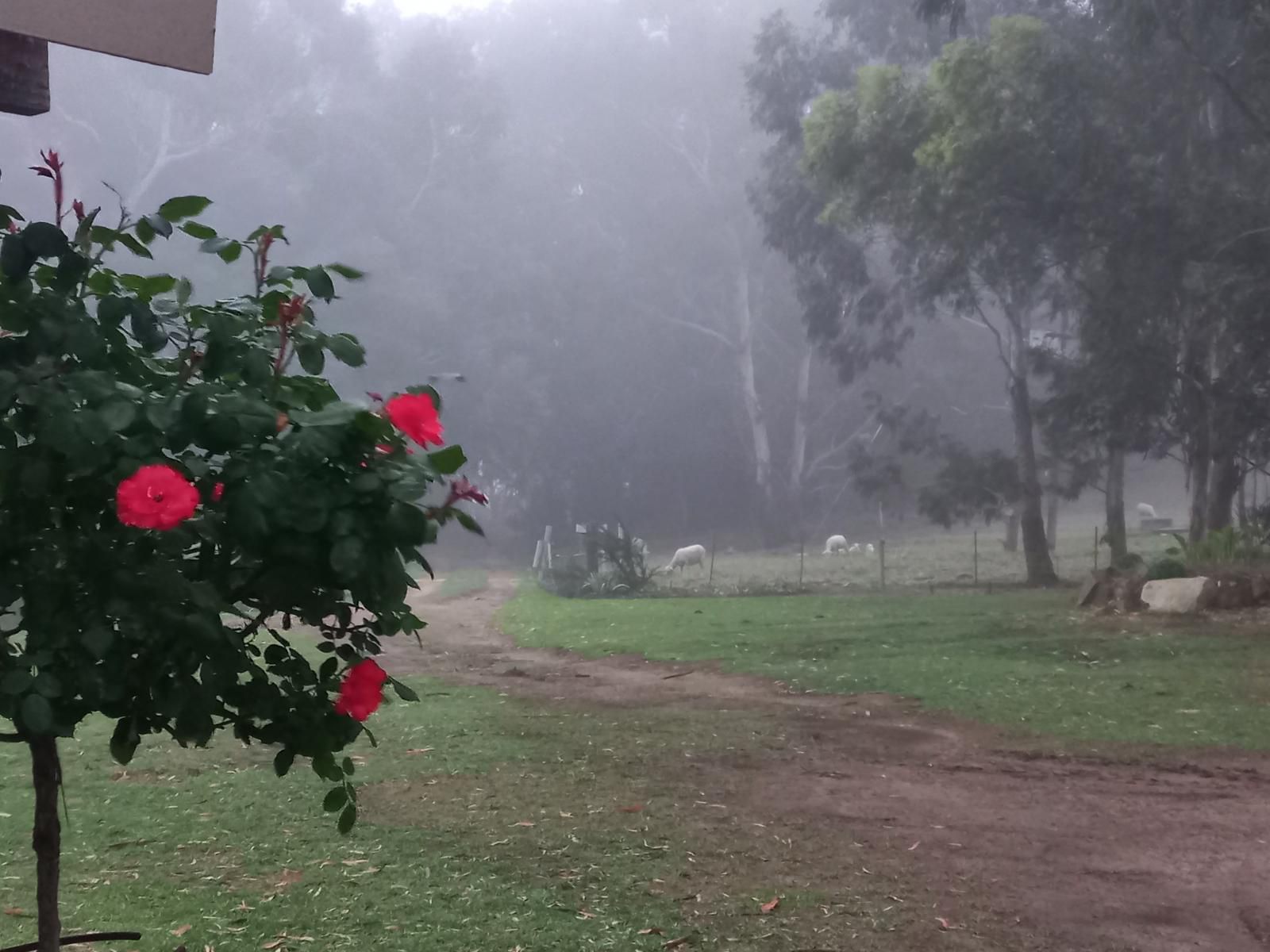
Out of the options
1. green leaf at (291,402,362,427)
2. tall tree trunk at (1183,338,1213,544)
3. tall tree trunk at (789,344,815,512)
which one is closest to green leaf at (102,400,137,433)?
green leaf at (291,402,362,427)

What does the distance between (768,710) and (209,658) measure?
21.0 ft

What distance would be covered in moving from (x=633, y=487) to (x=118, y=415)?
34487mm

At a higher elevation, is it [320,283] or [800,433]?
[800,433]

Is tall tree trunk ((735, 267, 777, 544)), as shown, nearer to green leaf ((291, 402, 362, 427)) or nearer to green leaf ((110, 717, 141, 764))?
green leaf ((110, 717, 141, 764))

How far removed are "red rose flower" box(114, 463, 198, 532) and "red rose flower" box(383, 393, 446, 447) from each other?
0.97ft

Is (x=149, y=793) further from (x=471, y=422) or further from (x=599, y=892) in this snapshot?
(x=471, y=422)

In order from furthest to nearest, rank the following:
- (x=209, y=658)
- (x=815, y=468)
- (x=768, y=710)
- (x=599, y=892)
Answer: (x=815, y=468) → (x=768, y=710) → (x=599, y=892) → (x=209, y=658)

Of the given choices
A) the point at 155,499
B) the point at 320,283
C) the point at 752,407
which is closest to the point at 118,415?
the point at 155,499

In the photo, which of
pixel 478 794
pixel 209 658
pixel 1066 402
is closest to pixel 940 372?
pixel 1066 402

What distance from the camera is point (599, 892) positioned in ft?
13.2

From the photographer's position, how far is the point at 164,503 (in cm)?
161

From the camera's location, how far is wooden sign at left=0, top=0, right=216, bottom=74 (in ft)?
5.71

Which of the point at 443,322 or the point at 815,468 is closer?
the point at 443,322

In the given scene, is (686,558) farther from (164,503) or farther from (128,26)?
(164,503)
